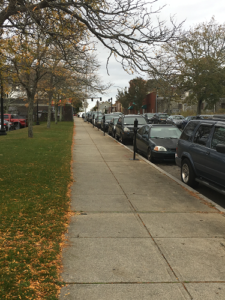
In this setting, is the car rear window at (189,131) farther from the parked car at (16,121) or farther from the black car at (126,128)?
the parked car at (16,121)

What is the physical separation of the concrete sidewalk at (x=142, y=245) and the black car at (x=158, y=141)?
4.10m

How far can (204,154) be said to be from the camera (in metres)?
7.24

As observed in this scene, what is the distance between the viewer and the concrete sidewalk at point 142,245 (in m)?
3.25

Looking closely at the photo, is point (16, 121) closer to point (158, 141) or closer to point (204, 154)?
point (158, 141)

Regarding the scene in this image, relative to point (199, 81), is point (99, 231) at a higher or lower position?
lower

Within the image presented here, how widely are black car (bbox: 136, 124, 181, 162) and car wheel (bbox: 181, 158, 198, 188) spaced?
3.23m

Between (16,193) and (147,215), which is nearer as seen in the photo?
(147,215)

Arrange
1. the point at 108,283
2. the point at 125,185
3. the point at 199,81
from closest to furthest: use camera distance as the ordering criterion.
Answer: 1. the point at 108,283
2. the point at 125,185
3. the point at 199,81

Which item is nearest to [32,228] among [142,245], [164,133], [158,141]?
[142,245]

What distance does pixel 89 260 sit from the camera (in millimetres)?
3820

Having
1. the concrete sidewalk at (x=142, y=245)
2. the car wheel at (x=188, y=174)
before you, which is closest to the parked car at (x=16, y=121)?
the car wheel at (x=188, y=174)

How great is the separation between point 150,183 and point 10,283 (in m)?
5.41

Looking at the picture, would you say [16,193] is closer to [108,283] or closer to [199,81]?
[108,283]

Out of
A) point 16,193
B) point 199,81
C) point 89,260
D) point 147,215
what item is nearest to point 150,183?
point 147,215
